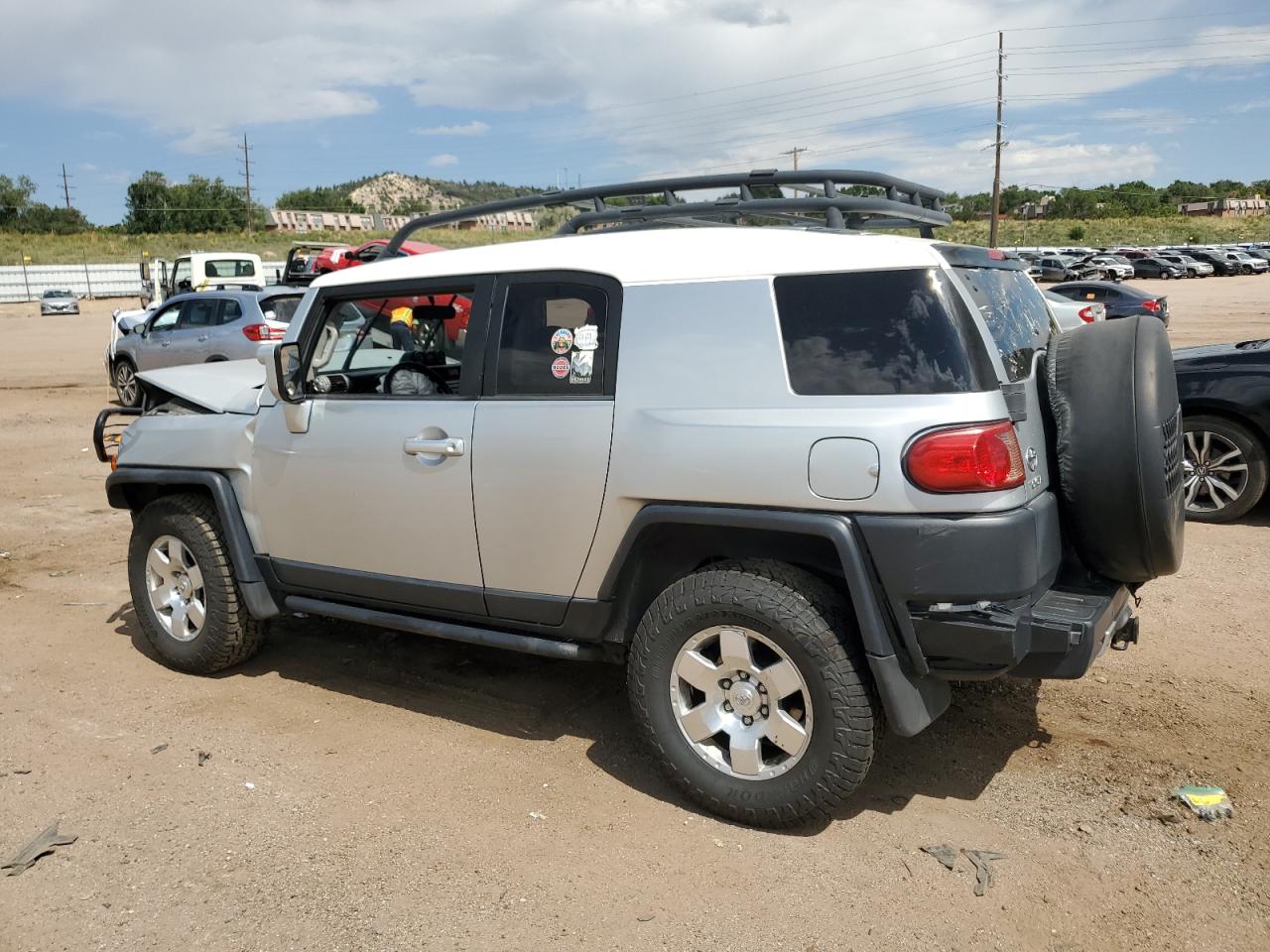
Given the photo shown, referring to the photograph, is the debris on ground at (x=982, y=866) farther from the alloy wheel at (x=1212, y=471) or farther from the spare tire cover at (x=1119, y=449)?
the alloy wheel at (x=1212, y=471)

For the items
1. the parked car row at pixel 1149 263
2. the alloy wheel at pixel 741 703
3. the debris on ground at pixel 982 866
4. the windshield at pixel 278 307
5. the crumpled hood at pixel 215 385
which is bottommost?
the debris on ground at pixel 982 866

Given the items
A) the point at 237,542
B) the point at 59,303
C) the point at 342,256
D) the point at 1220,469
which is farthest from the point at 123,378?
the point at 59,303

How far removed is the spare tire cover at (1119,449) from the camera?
10.5 ft

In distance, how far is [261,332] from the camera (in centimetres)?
1384

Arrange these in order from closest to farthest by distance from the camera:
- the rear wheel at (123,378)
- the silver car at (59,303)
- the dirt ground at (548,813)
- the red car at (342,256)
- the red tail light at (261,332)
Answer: the dirt ground at (548,813), the red tail light at (261,332), the rear wheel at (123,378), the red car at (342,256), the silver car at (59,303)

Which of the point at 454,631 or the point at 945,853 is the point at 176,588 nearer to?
the point at 454,631

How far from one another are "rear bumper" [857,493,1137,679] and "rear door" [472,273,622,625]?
3.33 ft

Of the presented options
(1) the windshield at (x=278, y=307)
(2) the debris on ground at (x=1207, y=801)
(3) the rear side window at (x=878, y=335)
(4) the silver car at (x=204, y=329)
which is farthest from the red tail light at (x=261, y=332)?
(2) the debris on ground at (x=1207, y=801)

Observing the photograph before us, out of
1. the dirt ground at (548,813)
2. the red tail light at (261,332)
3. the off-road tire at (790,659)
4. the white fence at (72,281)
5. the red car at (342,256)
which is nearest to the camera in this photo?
the dirt ground at (548,813)

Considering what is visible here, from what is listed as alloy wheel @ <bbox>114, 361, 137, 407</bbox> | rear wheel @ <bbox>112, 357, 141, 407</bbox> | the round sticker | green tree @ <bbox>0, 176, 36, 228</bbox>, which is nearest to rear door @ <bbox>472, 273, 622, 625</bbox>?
the round sticker

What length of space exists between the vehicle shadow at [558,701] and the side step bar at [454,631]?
1.26ft

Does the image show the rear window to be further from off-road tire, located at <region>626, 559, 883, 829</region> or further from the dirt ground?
the dirt ground

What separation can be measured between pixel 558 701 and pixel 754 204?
224 cm

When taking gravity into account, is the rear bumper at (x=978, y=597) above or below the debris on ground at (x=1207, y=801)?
above
